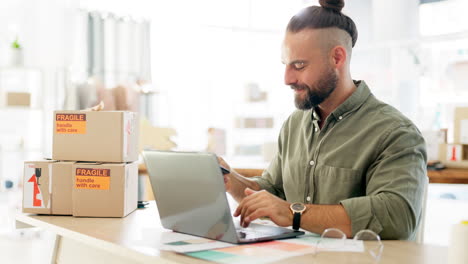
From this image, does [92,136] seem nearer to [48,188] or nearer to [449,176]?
[48,188]

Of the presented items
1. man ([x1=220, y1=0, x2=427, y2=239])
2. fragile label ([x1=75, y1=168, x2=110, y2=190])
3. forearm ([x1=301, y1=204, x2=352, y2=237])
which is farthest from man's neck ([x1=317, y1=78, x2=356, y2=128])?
fragile label ([x1=75, y1=168, x2=110, y2=190])

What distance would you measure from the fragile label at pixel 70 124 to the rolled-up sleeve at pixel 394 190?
36.8 inches

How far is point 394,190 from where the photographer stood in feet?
A: 5.08

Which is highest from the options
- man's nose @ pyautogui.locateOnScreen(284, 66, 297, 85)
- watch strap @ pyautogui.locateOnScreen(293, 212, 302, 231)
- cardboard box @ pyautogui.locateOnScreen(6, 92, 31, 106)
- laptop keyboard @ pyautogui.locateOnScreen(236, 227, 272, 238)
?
man's nose @ pyautogui.locateOnScreen(284, 66, 297, 85)

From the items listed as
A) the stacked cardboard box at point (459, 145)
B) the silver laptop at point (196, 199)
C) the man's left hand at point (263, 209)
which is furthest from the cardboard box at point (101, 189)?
the stacked cardboard box at point (459, 145)

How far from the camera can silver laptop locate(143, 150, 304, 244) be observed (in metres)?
1.31

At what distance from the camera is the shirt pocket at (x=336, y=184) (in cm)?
176

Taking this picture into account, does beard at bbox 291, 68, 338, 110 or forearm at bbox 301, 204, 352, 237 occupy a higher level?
beard at bbox 291, 68, 338, 110

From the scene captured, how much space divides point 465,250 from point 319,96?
95 centimetres

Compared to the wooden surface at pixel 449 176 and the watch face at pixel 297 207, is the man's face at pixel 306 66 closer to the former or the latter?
the watch face at pixel 297 207

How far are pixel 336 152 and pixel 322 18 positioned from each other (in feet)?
1.51

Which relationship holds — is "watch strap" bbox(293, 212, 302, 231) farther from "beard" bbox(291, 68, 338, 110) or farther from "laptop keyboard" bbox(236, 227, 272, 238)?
"beard" bbox(291, 68, 338, 110)

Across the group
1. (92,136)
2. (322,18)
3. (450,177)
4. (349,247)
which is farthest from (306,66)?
(450,177)

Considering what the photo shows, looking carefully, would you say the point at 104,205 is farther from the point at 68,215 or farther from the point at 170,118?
the point at 170,118
